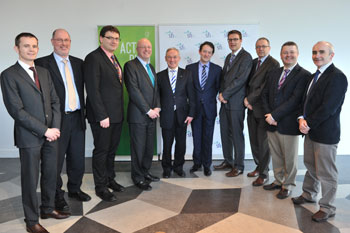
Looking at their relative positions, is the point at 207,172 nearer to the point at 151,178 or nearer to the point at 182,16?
the point at 151,178

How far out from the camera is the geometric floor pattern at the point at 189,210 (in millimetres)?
2674

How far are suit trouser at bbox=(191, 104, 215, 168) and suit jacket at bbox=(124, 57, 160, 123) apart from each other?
78cm

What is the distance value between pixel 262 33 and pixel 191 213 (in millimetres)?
3404

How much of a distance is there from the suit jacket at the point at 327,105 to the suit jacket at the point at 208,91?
4.83ft

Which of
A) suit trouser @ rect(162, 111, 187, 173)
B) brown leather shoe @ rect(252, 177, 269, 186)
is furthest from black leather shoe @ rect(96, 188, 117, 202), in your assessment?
brown leather shoe @ rect(252, 177, 269, 186)

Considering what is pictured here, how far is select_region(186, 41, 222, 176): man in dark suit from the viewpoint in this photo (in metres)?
4.06

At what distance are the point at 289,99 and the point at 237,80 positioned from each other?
2.88 ft

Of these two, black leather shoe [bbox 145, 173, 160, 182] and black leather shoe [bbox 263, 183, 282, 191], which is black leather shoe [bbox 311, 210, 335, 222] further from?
black leather shoe [bbox 145, 173, 160, 182]

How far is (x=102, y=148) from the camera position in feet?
11.0

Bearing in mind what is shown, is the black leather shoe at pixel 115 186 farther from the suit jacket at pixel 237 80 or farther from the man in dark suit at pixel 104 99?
the suit jacket at pixel 237 80

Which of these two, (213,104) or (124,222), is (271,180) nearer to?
(213,104)

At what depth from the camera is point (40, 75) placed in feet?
8.54

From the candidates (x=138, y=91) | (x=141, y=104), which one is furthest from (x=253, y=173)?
(x=138, y=91)

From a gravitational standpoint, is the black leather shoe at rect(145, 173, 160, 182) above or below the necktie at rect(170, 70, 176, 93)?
below
